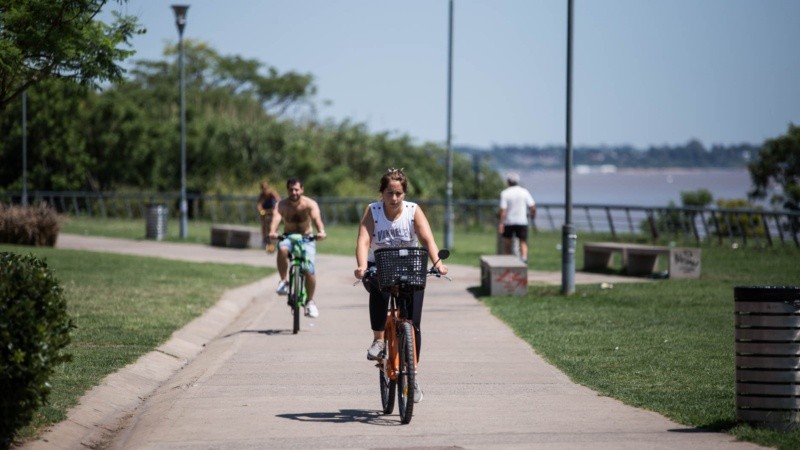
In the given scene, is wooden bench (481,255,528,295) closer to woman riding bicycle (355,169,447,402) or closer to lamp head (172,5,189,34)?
woman riding bicycle (355,169,447,402)

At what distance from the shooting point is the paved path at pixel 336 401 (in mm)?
8523

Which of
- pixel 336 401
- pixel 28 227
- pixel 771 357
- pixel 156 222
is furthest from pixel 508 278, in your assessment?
pixel 156 222

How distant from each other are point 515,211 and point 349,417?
45.5 feet

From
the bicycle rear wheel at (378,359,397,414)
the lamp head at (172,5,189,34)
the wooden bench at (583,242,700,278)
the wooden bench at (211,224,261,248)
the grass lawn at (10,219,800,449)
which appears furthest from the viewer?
the lamp head at (172,5,189,34)

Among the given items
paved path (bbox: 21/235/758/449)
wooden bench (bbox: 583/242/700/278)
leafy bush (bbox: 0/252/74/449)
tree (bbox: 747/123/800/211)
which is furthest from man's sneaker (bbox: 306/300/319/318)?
tree (bbox: 747/123/800/211)

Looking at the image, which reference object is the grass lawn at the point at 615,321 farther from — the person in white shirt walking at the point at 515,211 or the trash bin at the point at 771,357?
the person in white shirt walking at the point at 515,211

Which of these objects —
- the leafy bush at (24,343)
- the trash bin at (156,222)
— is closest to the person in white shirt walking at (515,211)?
the leafy bush at (24,343)

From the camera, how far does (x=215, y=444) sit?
Answer: 27.6 feet

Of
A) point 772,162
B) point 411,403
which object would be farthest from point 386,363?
point 772,162

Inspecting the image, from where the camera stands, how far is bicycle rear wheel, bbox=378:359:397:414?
9453mm

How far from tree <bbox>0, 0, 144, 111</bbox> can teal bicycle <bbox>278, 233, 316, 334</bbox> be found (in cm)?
286

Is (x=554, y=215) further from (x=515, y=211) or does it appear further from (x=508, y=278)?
(x=508, y=278)

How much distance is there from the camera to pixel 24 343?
7.74 m

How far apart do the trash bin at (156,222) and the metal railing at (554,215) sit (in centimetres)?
231
